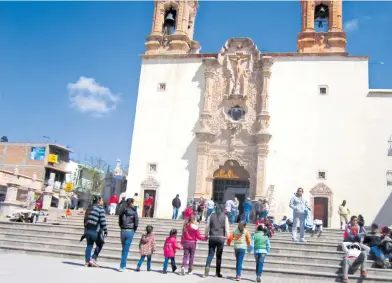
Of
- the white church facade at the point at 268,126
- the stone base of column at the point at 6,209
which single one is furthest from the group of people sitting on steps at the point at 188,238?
the white church facade at the point at 268,126

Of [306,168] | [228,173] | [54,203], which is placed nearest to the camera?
[306,168]

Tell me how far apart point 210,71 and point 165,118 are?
3635mm

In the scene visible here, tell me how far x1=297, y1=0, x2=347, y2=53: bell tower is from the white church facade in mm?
58

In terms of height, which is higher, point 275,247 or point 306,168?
point 306,168

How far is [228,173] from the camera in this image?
22391 millimetres

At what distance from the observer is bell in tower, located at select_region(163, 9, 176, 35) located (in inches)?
1030

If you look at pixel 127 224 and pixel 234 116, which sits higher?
pixel 234 116

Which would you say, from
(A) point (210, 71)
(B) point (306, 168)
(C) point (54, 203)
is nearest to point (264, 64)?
(A) point (210, 71)

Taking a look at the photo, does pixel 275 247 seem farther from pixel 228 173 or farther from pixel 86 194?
pixel 86 194

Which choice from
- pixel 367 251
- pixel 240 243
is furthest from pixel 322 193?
pixel 240 243

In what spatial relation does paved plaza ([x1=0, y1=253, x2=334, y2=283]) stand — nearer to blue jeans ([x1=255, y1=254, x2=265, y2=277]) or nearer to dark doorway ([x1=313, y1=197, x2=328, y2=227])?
blue jeans ([x1=255, y1=254, x2=265, y2=277])

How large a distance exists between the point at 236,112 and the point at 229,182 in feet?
12.7

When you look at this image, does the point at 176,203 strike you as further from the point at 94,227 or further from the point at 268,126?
the point at 94,227

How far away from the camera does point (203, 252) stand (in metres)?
11.4
